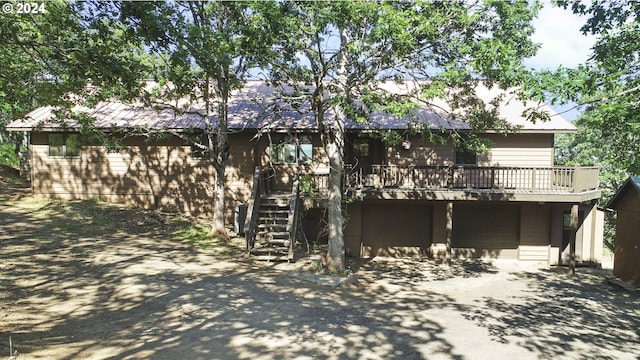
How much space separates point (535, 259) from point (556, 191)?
3734 millimetres

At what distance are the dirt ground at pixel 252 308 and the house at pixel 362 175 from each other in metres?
2.93

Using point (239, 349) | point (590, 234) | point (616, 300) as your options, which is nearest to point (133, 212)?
point (239, 349)

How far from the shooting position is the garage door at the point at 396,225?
60.7ft

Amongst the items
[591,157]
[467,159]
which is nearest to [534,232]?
[467,159]

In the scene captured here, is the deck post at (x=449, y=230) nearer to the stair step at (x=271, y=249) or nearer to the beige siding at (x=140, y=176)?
the stair step at (x=271, y=249)

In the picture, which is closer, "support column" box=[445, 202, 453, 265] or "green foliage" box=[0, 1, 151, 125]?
"green foliage" box=[0, 1, 151, 125]

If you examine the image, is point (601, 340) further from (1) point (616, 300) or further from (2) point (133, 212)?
(2) point (133, 212)

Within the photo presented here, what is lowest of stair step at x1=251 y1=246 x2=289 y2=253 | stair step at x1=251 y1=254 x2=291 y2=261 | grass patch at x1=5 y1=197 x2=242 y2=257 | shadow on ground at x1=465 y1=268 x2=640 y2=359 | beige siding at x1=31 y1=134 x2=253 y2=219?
shadow on ground at x1=465 y1=268 x2=640 y2=359

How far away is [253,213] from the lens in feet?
46.5

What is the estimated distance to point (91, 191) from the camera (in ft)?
60.8

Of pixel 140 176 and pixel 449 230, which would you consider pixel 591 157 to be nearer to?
pixel 449 230

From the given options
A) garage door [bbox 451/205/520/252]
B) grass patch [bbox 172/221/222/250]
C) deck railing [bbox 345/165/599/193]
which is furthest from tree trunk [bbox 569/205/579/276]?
grass patch [bbox 172/221/222/250]

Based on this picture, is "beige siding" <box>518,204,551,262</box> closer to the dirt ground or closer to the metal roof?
the dirt ground

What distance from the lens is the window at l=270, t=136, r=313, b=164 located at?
1775cm
